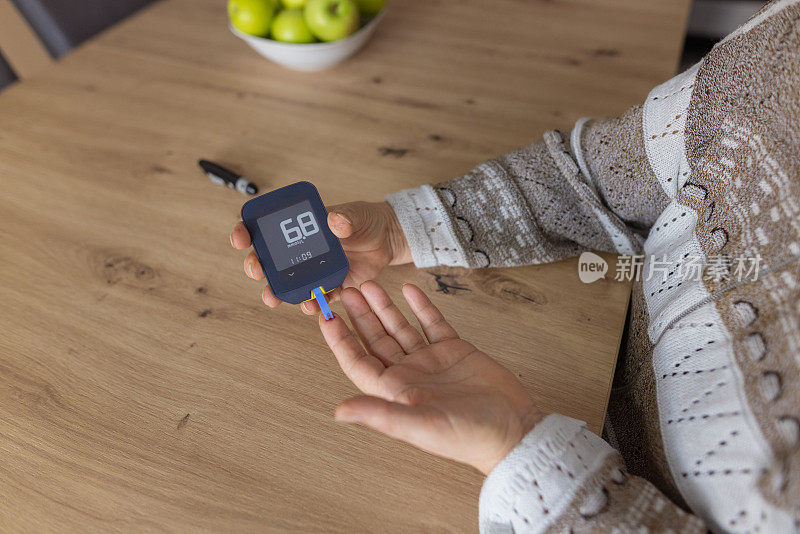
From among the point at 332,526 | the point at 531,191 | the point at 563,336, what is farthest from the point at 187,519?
the point at 531,191

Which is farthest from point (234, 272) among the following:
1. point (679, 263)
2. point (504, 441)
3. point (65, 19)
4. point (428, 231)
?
point (65, 19)

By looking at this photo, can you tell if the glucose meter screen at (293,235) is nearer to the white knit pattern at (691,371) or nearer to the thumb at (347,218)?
the thumb at (347,218)

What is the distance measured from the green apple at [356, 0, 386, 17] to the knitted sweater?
1.46 ft

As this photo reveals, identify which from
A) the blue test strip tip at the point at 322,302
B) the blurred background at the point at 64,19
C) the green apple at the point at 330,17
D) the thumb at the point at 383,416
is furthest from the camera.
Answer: the blurred background at the point at 64,19

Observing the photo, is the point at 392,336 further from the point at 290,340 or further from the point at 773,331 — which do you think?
the point at 773,331

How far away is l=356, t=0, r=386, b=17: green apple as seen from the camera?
93 centimetres

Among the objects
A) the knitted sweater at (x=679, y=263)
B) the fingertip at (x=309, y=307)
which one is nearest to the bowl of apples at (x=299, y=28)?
the knitted sweater at (x=679, y=263)

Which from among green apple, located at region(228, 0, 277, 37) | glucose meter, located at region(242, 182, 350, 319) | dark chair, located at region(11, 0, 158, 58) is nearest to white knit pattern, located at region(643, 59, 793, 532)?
glucose meter, located at region(242, 182, 350, 319)

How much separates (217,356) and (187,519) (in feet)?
0.57

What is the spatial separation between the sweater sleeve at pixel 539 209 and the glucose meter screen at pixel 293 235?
118mm

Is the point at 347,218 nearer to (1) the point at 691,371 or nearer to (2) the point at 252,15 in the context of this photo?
(1) the point at 691,371

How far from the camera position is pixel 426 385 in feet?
1.63

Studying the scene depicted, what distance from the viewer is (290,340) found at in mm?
604

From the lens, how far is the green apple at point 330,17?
846mm
